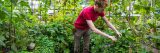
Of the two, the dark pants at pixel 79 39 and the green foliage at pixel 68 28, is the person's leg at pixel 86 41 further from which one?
the green foliage at pixel 68 28

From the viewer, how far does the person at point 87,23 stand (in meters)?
5.89

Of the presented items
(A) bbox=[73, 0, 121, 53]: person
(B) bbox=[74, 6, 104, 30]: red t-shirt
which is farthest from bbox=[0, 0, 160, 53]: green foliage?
(B) bbox=[74, 6, 104, 30]: red t-shirt

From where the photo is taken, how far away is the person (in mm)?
5893

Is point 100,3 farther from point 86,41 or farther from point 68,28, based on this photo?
point 68,28

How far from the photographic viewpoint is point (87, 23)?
6.01 meters

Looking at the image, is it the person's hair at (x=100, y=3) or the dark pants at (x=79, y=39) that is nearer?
the person's hair at (x=100, y=3)

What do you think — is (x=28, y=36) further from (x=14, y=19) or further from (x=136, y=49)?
(x=136, y=49)

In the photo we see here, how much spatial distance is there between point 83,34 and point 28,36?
3.31 feet

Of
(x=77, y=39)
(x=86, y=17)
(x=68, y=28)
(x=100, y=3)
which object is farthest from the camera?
(x=68, y=28)

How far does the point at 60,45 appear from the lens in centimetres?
704

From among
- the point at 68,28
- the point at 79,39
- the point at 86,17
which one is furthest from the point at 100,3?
the point at 68,28

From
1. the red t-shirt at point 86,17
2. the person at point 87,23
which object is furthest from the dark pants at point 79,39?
the red t-shirt at point 86,17

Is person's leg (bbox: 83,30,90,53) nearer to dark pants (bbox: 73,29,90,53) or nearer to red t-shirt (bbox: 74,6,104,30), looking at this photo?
dark pants (bbox: 73,29,90,53)

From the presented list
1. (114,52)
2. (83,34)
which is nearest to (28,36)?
(83,34)
